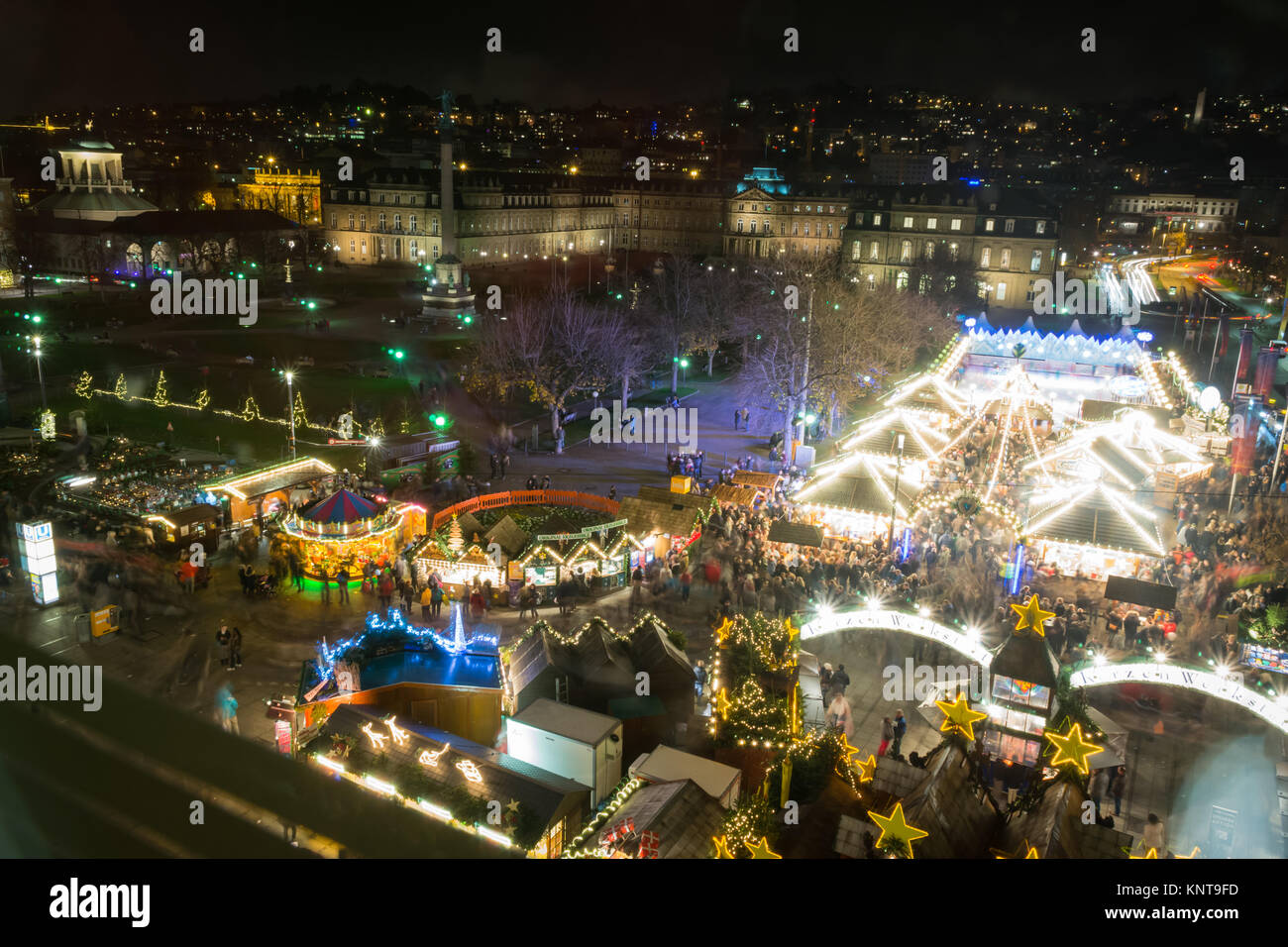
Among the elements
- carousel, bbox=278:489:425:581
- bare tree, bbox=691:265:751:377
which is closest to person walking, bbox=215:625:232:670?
carousel, bbox=278:489:425:581

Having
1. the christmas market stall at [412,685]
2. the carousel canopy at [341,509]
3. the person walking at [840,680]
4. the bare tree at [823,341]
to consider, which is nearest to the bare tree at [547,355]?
the bare tree at [823,341]

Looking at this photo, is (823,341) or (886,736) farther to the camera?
(823,341)

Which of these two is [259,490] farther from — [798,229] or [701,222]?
[701,222]

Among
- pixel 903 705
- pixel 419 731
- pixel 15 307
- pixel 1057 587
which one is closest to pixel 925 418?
pixel 1057 587

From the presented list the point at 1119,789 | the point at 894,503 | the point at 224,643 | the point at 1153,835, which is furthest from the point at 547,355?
the point at 1153,835

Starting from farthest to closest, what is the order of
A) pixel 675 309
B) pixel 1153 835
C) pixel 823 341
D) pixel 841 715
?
pixel 675 309 → pixel 823 341 → pixel 841 715 → pixel 1153 835

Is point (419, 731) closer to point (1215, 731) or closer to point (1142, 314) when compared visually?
point (1215, 731)

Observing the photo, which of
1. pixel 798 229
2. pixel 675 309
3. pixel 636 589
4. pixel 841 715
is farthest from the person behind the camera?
pixel 798 229

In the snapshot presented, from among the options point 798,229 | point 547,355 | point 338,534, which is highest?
point 798,229
